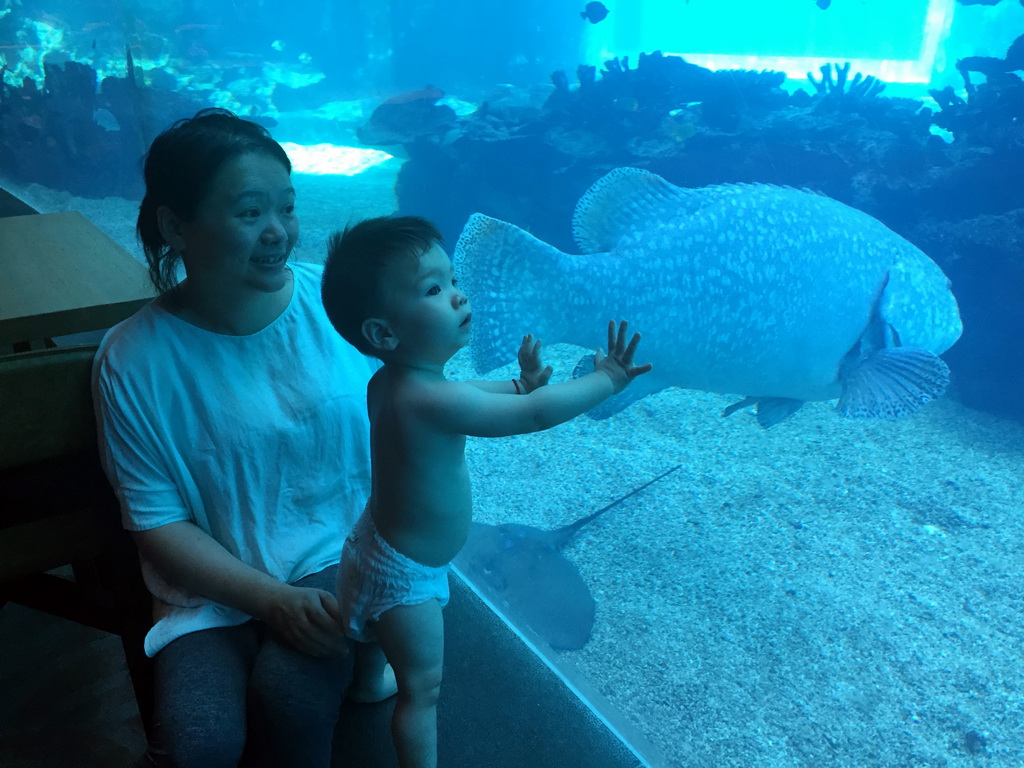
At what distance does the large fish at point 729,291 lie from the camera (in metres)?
2.05

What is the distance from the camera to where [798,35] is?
13.6 ft

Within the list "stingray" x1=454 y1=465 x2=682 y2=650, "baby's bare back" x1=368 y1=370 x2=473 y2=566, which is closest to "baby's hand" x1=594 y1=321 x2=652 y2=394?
"baby's bare back" x1=368 y1=370 x2=473 y2=566

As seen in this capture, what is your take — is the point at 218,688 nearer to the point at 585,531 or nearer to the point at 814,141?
the point at 585,531

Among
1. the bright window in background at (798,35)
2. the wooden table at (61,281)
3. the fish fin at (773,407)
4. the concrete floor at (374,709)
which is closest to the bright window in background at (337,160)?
the bright window in background at (798,35)

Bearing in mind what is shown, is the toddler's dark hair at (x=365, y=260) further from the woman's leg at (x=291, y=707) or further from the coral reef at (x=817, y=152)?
the coral reef at (x=817, y=152)

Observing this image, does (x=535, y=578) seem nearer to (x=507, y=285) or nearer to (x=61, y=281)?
(x=507, y=285)

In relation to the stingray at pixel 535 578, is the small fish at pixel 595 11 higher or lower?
higher

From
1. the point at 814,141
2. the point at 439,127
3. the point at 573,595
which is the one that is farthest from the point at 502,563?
the point at 439,127

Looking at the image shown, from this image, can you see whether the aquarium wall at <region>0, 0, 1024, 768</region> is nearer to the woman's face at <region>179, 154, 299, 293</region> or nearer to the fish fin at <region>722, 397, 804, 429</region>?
the fish fin at <region>722, 397, 804, 429</region>

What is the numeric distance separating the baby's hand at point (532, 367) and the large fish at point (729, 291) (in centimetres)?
111

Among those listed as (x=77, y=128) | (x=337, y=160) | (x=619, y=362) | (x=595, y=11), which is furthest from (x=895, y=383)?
(x=337, y=160)

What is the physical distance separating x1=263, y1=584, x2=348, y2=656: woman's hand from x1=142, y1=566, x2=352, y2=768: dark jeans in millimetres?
30

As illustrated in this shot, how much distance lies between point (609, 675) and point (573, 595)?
1.08 feet

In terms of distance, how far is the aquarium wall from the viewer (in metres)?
1.73
